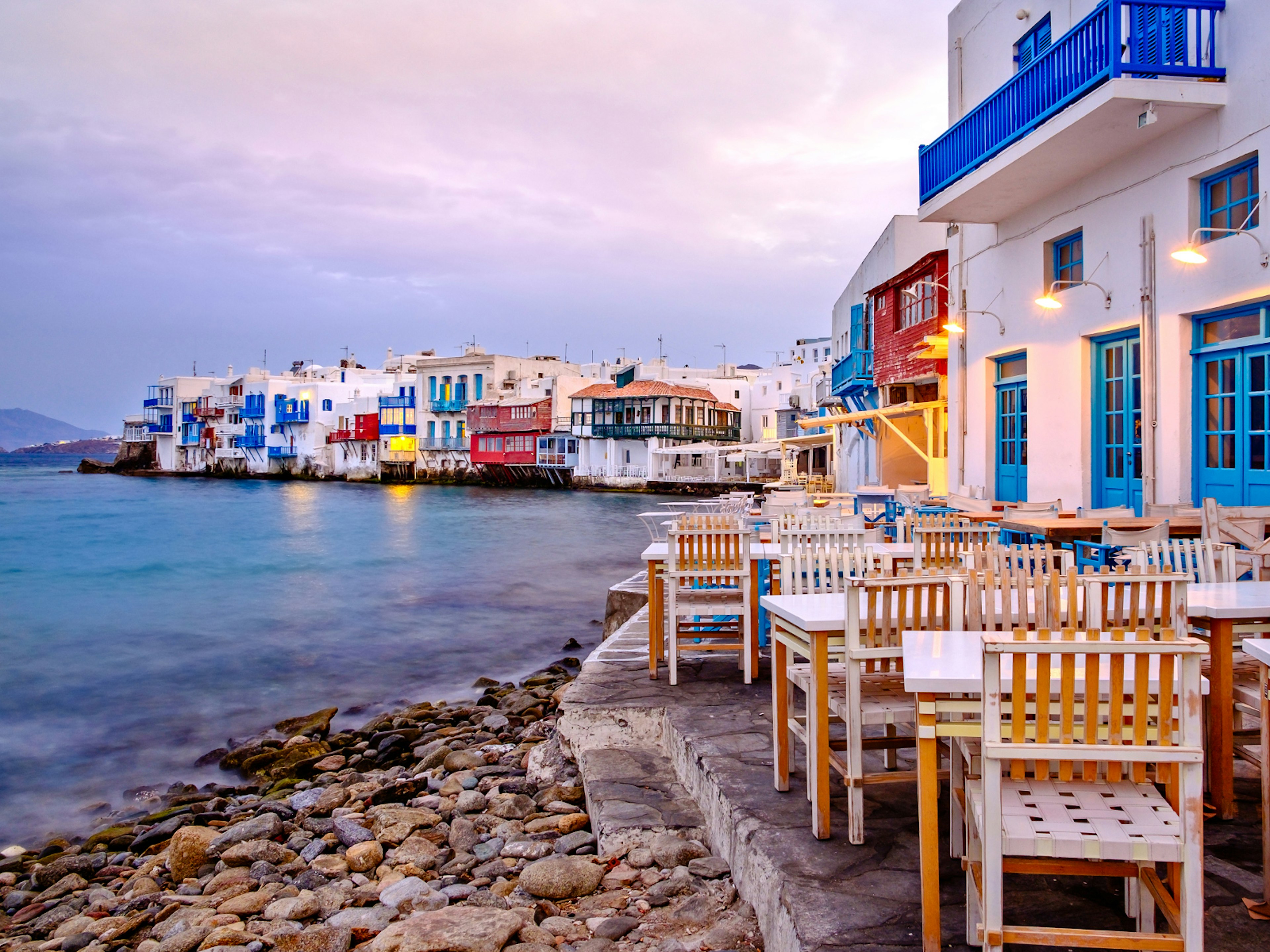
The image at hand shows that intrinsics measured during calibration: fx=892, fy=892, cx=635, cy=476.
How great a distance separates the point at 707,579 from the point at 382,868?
8.90ft

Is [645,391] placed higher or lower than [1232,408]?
higher

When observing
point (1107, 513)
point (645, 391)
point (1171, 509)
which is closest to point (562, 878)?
Answer: point (1171, 509)

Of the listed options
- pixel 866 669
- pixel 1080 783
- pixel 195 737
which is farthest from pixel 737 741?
pixel 195 737

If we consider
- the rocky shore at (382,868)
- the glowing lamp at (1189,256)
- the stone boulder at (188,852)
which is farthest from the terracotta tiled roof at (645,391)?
the stone boulder at (188,852)

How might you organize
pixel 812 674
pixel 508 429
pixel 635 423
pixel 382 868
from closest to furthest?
pixel 812 674, pixel 382 868, pixel 635 423, pixel 508 429

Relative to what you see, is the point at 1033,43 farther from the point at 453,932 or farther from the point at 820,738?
the point at 453,932

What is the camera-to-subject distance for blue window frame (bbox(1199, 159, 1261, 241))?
20.4 feet

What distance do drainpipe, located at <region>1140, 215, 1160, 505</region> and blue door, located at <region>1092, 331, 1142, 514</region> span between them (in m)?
0.20

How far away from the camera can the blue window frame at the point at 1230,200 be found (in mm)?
6230

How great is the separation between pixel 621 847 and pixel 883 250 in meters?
20.6

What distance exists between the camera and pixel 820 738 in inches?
120

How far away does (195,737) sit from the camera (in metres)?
9.44

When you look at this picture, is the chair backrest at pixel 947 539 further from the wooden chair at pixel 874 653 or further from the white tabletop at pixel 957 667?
the white tabletop at pixel 957 667

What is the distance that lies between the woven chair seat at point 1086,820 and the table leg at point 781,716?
1235 millimetres
